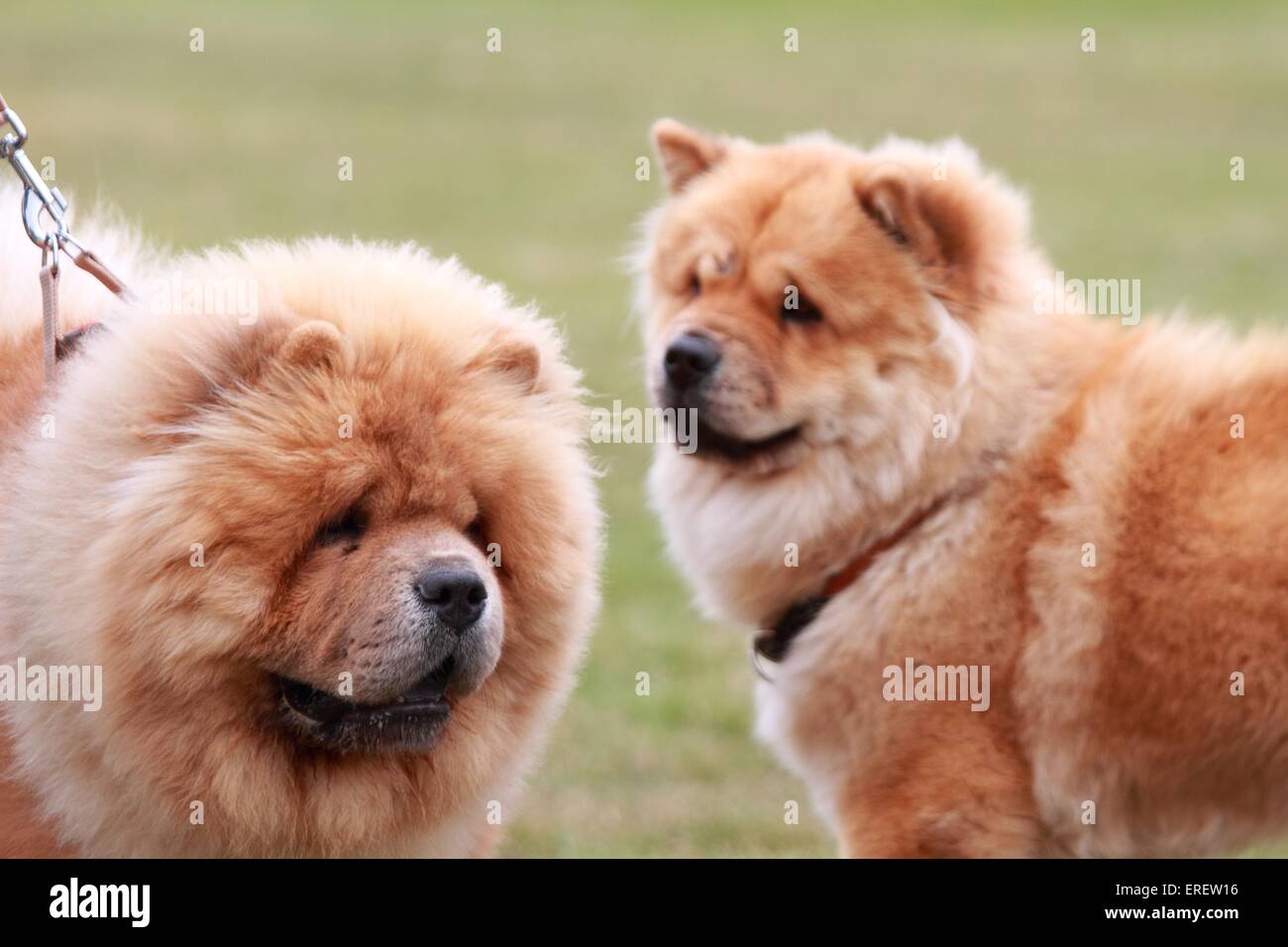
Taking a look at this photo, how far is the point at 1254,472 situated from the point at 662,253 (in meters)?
1.50

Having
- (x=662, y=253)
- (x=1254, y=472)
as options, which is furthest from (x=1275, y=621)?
(x=662, y=253)

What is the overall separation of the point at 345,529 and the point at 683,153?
1821 mm

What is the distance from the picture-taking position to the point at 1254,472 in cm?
301

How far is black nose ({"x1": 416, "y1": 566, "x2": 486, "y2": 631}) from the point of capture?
7.57ft

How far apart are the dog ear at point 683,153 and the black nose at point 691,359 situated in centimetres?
65

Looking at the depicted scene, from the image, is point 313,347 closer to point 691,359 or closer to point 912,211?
point 691,359

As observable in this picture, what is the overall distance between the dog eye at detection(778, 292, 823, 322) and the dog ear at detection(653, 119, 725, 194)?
0.60 m

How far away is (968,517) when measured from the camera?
10.7 ft

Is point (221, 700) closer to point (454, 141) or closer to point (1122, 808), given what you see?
point (1122, 808)

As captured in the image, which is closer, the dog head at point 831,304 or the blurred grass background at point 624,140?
the dog head at point 831,304

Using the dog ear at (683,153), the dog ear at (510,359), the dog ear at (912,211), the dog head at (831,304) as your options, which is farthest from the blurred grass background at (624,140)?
the dog ear at (510,359)

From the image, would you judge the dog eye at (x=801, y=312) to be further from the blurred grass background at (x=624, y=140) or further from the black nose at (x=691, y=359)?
the blurred grass background at (x=624, y=140)

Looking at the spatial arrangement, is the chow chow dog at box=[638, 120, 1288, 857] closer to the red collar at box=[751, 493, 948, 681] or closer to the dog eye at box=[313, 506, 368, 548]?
the red collar at box=[751, 493, 948, 681]

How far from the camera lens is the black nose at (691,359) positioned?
3367 millimetres
